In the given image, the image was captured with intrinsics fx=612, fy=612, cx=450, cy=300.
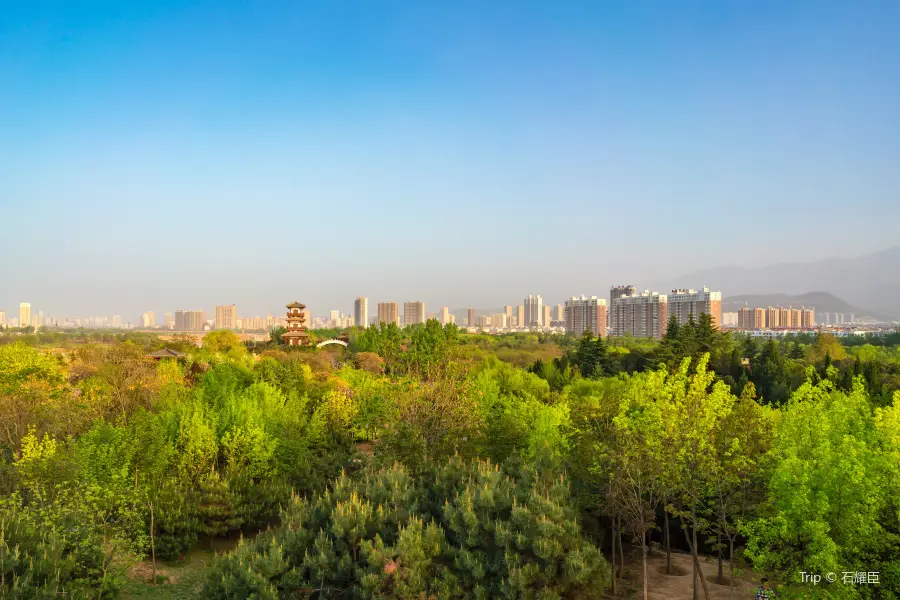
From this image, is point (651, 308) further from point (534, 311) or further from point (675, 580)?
point (675, 580)

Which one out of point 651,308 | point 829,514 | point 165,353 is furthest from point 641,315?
point 829,514

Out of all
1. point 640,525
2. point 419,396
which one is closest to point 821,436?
point 640,525

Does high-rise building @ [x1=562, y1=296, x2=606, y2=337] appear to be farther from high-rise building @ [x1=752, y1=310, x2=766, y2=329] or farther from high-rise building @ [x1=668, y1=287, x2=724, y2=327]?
high-rise building @ [x1=752, y1=310, x2=766, y2=329]

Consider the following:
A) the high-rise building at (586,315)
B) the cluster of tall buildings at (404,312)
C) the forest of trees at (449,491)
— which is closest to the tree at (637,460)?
the forest of trees at (449,491)

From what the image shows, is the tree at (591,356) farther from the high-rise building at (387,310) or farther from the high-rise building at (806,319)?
the high-rise building at (806,319)

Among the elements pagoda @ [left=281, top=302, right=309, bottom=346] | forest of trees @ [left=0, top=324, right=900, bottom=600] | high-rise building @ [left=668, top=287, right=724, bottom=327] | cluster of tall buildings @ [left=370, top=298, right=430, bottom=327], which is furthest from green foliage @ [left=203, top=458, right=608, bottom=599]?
cluster of tall buildings @ [left=370, top=298, right=430, bottom=327]

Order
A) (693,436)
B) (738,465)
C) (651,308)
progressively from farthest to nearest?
1. (651,308)
2. (693,436)
3. (738,465)

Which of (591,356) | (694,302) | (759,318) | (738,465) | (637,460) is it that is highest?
(694,302)
